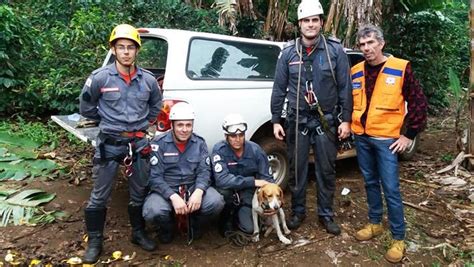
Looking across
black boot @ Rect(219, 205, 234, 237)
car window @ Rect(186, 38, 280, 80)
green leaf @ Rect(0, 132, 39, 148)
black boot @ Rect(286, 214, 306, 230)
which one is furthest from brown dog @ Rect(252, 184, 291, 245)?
green leaf @ Rect(0, 132, 39, 148)

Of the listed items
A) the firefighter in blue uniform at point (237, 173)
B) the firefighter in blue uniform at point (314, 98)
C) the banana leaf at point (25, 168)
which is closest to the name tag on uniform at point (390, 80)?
the firefighter in blue uniform at point (314, 98)

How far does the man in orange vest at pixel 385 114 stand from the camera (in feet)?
11.9

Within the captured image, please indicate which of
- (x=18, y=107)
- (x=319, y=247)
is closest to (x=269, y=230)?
(x=319, y=247)

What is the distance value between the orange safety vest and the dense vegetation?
4.79 meters

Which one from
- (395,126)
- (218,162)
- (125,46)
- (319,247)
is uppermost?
(125,46)

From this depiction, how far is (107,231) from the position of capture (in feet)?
14.1

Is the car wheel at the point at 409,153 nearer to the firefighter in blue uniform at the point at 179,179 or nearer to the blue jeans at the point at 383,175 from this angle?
the blue jeans at the point at 383,175

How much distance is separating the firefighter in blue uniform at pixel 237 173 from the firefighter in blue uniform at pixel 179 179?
0.14 m

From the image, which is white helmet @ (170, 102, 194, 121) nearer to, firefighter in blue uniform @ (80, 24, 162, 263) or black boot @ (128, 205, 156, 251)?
firefighter in blue uniform @ (80, 24, 162, 263)

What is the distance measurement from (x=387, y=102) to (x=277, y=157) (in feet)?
5.93

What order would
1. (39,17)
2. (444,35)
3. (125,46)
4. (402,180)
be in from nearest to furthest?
(125,46)
(402,180)
(39,17)
(444,35)

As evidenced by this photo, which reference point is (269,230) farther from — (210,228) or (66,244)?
(66,244)

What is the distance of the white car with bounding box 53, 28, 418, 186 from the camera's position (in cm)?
428

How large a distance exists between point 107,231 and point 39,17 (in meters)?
6.10
